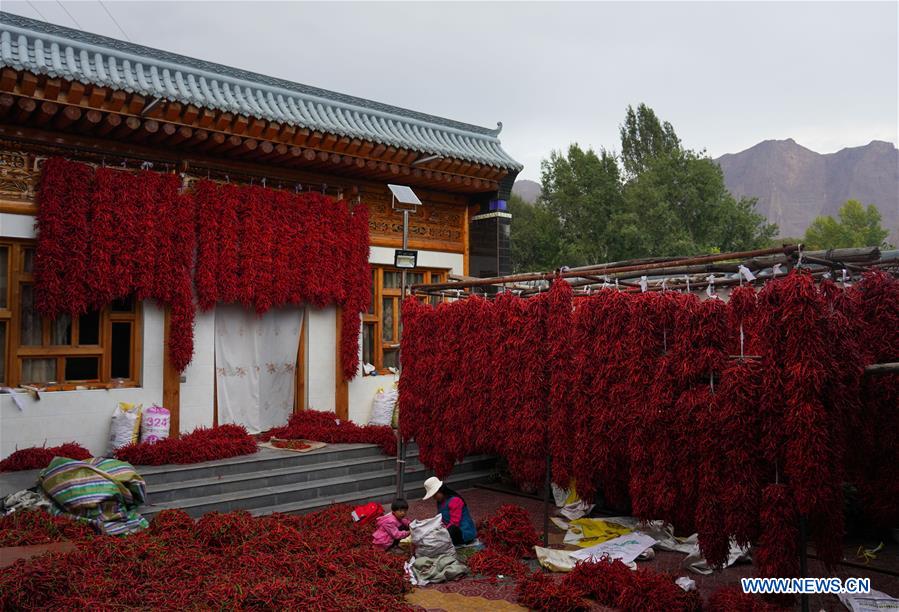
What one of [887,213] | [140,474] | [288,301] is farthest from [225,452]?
[887,213]

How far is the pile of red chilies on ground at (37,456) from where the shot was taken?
6.98m

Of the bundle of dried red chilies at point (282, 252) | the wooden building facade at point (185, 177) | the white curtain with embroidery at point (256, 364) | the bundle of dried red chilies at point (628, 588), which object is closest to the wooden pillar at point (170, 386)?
the wooden building facade at point (185, 177)

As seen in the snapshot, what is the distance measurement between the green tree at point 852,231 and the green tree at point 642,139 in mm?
9662

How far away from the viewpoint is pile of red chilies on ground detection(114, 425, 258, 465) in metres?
7.49

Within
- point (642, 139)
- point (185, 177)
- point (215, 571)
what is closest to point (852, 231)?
point (642, 139)

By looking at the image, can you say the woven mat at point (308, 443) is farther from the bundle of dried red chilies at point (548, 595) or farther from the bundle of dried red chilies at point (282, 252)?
the bundle of dried red chilies at point (548, 595)

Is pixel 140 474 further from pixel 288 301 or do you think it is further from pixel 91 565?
pixel 288 301

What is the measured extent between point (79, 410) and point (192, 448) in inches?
54.7

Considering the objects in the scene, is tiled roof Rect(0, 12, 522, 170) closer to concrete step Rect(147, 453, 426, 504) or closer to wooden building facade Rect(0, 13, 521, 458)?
wooden building facade Rect(0, 13, 521, 458)

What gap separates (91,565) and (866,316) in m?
6.44

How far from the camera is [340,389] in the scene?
1012cm

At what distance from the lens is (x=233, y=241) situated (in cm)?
888

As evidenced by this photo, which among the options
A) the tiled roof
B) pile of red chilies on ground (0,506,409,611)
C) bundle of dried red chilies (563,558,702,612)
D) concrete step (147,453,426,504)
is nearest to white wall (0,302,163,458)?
concrete step (147,453,426,504)

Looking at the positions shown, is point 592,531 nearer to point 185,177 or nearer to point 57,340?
point 57,340
